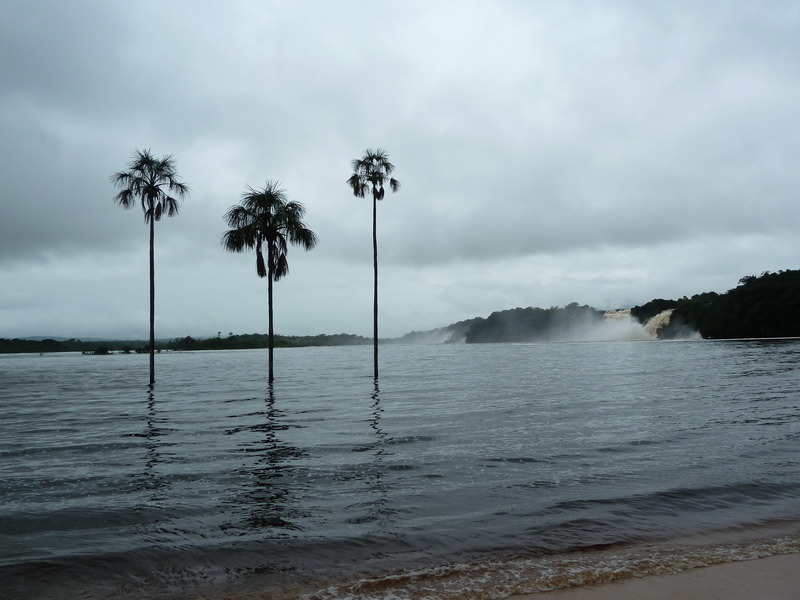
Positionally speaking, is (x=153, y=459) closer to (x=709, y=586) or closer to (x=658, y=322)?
(x=709, y=586)

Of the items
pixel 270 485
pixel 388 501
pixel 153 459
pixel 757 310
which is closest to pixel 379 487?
pixel 388 501

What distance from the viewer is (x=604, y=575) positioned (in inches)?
234

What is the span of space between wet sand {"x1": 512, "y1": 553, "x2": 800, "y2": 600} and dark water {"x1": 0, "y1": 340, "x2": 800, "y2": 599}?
0.28 metres

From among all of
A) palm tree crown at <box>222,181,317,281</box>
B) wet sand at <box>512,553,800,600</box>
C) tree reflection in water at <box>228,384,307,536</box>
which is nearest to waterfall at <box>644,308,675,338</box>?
palm tree crown at <box>222,181,317,281</box>

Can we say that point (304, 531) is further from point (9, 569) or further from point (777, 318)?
point (777, 318)

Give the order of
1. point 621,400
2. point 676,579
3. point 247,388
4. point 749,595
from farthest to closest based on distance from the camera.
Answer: point 247,388
point 621,400
point 676,579
point 749,595

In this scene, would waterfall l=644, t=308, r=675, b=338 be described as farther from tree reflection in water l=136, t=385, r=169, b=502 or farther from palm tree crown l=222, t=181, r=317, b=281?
tree reflection in water l=136, t=385, r=169, b=502

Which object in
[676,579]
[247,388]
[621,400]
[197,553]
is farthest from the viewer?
[247,388]

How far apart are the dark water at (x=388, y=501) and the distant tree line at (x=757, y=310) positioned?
144277mm

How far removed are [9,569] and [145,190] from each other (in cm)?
3589

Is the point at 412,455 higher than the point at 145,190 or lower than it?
lower

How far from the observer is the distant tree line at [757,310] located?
452ft

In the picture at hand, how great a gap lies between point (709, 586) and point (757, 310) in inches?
6392

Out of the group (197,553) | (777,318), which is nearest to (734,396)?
(197,553)
